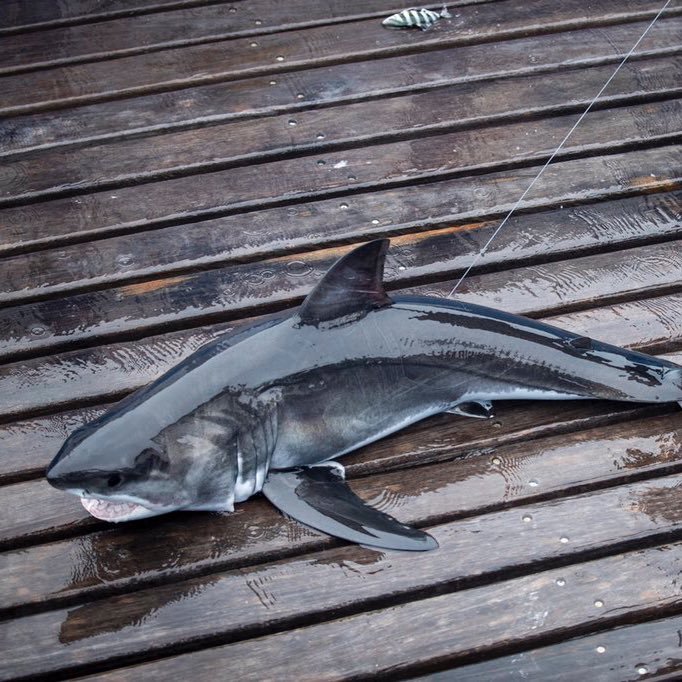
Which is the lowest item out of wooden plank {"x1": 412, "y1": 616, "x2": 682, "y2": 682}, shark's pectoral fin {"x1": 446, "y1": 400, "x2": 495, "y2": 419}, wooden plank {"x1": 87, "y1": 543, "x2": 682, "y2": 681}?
wooden plank {"x1": 412, "y1": 616, "x2": 682, "y2": 682}

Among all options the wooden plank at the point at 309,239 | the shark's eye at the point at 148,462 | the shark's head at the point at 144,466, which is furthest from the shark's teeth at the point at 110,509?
the wooden plank at the point at 309,239

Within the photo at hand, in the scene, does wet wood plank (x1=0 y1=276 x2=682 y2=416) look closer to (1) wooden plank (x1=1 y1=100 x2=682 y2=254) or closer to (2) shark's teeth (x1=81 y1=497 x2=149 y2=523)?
(2) shark's teeth (x1=81 y1=497 x2=149 y2=523)

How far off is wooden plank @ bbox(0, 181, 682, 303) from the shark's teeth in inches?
39.0

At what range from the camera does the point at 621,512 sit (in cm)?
262

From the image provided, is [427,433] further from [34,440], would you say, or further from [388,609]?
[34,440]

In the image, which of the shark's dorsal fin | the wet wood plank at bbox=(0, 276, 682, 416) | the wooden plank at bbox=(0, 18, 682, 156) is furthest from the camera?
the wooden plank at bbox=(0, 18, 682, 156)

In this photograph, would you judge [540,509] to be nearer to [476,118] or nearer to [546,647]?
[546,647]

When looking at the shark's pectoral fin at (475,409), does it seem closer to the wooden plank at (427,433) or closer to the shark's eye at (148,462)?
the wooden plank at (427,433)

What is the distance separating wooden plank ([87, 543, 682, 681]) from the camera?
2332mm

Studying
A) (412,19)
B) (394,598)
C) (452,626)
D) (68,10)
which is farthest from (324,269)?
(68,10)

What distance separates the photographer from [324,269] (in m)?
3.34

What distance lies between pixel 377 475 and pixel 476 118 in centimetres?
174

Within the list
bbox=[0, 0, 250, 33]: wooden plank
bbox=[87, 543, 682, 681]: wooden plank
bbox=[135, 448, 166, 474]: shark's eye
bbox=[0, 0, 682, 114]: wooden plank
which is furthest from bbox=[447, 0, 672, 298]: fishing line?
bbox=[0, 0, 250, 33]: wooden plank

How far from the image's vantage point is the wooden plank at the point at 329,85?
3.89 meters
